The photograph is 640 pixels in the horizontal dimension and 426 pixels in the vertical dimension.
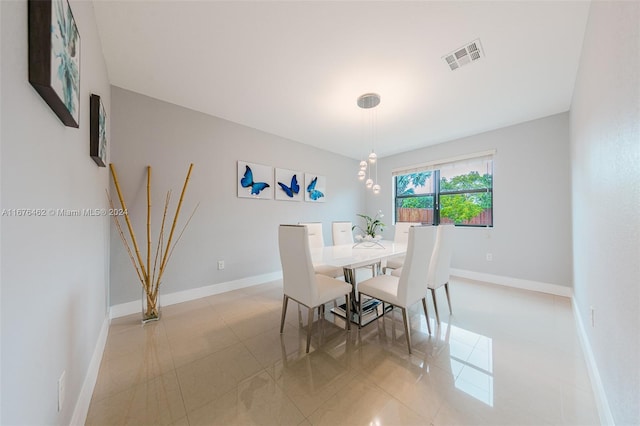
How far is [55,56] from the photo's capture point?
0.80 m

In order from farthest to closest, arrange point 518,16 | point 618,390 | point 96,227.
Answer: point 96,227
point 518,16
point 618,390

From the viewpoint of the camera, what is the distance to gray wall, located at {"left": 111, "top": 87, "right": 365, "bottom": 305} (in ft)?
7.83

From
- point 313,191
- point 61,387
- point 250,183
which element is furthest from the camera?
point 313,191

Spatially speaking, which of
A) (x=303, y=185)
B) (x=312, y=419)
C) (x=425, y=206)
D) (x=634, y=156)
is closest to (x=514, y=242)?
(x=425, y=206)

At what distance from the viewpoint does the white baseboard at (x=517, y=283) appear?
290 cm

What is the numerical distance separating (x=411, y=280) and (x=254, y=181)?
263 centimetres

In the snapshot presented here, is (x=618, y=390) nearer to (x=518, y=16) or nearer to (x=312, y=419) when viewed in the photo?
(x=312, y=419)

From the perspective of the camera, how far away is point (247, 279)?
3.29 metres

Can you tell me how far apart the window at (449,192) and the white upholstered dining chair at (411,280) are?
254 cm

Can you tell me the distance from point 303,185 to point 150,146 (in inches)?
89.2

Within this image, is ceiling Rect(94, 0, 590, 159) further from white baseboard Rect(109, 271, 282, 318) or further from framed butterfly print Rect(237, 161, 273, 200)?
white baseboard Rect(109, 271, 282, 318)

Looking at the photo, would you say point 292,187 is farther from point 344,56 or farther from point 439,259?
point 439,259

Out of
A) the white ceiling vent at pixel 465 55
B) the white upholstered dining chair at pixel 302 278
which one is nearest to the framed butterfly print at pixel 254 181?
the white upholstered dining chair at pixel 302 278

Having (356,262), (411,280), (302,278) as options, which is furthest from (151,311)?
(411,280)
